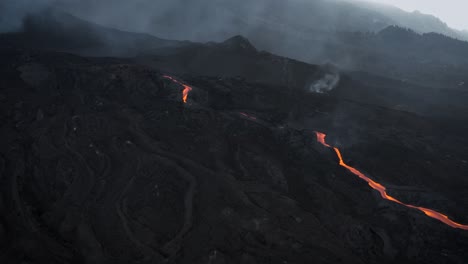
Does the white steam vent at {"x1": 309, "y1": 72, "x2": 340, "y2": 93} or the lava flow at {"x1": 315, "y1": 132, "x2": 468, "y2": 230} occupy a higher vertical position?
the white steam vent at {"x1": 309, "y1": 72, "x2": 340, "y2": 93}

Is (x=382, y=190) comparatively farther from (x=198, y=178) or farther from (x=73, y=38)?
(x=73, y=38)

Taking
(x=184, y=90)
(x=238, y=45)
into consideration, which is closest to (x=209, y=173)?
(x=184, y=90)

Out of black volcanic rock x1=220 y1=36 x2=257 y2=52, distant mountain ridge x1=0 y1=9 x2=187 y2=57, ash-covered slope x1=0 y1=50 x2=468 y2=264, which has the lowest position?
ash-covered slope x1=0 y1=50 x2=468 y2=264

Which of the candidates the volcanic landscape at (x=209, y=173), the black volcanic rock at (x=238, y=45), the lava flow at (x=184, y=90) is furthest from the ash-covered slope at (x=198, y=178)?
the black volcanic rock at (x=238, y=45)

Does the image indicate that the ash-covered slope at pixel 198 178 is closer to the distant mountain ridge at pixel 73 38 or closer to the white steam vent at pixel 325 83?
the white steam vent at pixel 325 83

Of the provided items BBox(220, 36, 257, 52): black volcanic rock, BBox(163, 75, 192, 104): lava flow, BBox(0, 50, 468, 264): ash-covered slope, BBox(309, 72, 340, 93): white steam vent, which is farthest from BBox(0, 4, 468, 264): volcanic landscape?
BBox(220, 36, 257, 52): black volcanic rock

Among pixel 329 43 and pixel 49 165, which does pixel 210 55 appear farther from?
pixel 329 43

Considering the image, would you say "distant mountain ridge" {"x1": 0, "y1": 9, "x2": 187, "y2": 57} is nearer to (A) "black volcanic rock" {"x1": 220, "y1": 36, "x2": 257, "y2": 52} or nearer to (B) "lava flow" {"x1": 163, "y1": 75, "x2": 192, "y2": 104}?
(A) "black volcanic rock" {"x1": 220, "y1": 36, "x2": 257, "y2": 52}
